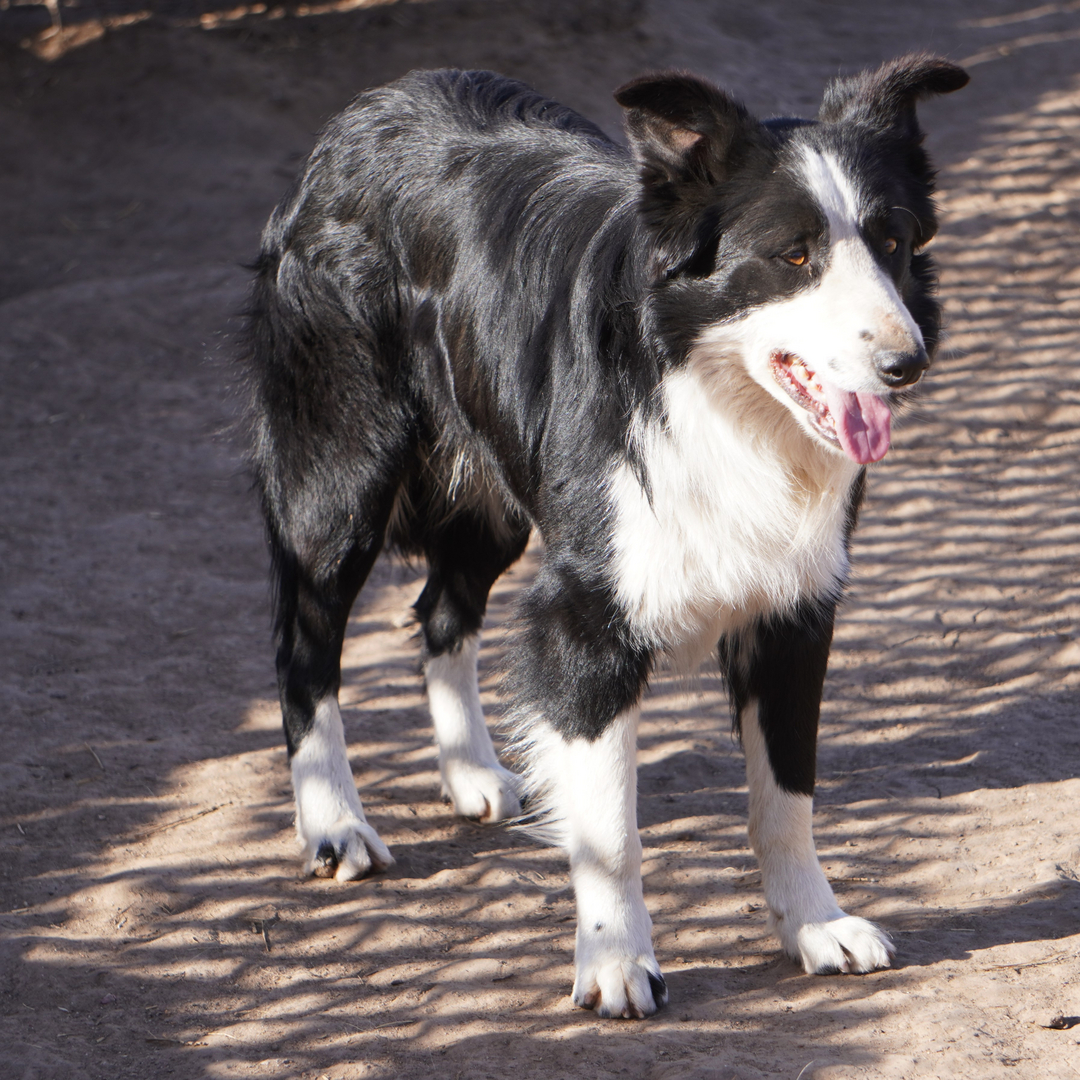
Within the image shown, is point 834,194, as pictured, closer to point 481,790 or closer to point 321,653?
point 321,653

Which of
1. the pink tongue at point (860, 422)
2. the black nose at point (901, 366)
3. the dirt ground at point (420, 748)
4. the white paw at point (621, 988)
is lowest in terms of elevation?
the dirt ground at point (420, 748)

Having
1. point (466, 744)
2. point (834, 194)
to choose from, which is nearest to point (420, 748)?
point (466, 744)

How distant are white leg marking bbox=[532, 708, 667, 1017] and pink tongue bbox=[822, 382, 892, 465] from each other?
0.78 metres

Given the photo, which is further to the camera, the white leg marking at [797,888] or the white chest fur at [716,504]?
the white leg marking at [797,888]

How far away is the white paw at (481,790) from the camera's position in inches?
141

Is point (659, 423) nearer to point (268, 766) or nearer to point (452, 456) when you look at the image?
point (452, 456)

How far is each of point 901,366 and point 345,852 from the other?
194cm

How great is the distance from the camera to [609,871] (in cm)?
272

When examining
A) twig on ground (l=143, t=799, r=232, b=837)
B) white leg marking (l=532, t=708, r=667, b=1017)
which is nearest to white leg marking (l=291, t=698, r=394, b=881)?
twig on ground (l=143, t=799, r=232, b=837)

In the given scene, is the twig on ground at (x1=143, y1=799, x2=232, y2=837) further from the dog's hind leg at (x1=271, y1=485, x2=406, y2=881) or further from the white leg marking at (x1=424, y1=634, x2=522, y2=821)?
the white leg marking at (x1=424, y1=634, x2=522, y2=821)

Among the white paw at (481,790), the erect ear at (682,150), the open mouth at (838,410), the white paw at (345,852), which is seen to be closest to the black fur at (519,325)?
the erect ear at (682,150)

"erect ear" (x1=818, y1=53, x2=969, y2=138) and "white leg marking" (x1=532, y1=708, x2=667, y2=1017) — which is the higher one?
"erect ear" (x1=818, y1=53, x2=969, y2=138)

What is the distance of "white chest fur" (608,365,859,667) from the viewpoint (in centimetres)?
254

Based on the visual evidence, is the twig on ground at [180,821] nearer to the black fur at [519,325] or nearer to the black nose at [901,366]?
the black fur at [519,325]
